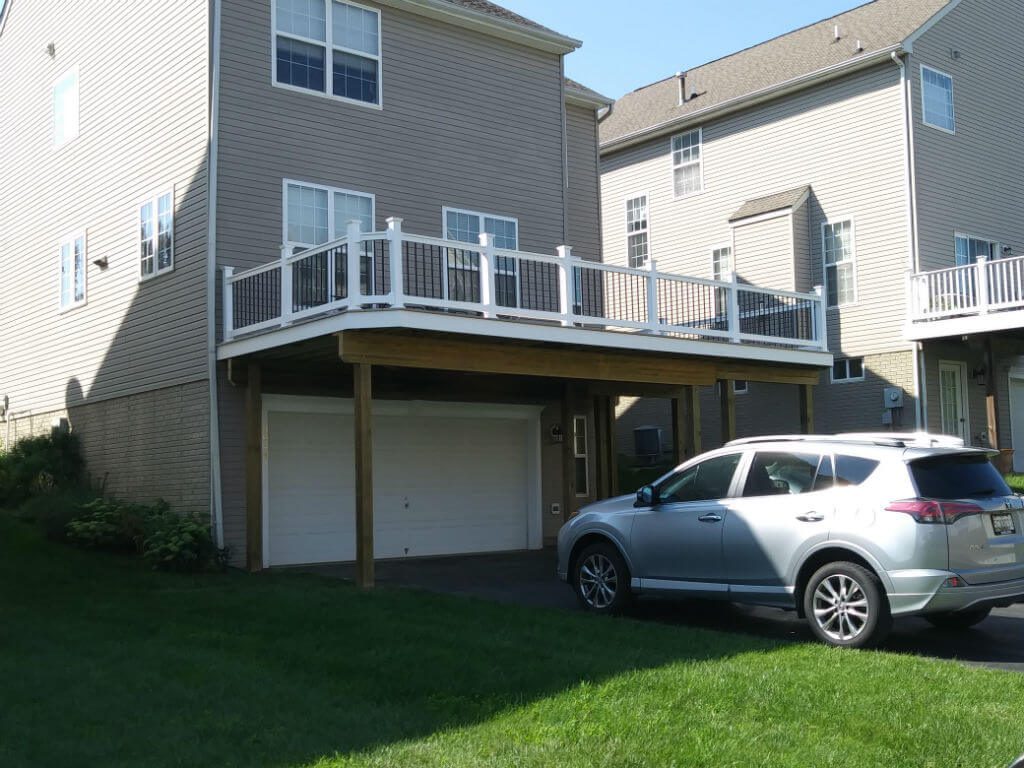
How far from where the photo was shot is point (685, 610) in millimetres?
11648

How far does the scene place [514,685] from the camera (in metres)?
7.55

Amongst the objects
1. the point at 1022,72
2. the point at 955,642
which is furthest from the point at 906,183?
the point at 955,642

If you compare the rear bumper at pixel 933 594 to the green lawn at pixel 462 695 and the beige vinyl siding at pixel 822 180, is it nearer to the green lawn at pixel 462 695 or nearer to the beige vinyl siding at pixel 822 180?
the green lawn at pixel 462 695

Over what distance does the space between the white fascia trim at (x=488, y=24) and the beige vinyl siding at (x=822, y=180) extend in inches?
260

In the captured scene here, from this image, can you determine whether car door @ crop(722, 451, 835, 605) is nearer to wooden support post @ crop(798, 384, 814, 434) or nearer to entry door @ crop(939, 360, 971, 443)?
wooden support post @ crop(798, 384, 814, 434)

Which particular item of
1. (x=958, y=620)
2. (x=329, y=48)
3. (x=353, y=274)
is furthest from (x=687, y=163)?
(x=958, y=620)

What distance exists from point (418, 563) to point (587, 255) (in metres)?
7.51

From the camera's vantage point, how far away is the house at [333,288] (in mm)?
14828

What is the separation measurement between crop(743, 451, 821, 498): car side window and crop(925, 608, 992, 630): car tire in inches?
65.2

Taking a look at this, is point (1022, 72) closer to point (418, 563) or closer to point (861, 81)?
point (861, 81)

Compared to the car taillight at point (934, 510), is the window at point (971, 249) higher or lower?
→ higher

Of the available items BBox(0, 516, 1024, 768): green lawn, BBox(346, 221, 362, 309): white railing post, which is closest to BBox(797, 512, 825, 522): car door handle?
BBox(0, 516, 1024, 768): green lawn

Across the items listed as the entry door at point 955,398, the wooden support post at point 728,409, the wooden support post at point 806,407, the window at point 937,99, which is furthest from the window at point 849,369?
the wooden support post at point 728,409

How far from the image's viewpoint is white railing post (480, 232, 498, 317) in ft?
45.3
